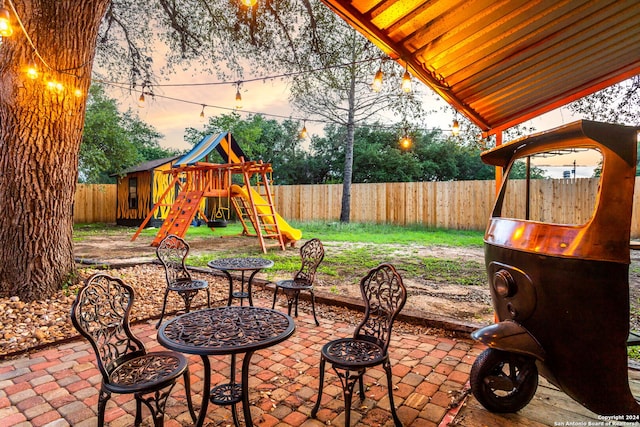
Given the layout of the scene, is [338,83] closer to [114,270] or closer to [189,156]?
[189,156]

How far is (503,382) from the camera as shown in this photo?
6.52 feet

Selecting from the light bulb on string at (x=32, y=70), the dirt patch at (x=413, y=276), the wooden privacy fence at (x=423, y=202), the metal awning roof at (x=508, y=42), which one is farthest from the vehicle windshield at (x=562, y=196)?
the light bulb on string at (x=32, y=70)

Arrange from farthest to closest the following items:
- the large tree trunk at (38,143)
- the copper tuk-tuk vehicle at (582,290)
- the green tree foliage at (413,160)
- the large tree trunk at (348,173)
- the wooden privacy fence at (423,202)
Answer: the green tree foliage at (413,160)
the large tree trunk at (348,173)
the wooden privacy fence at (423,202)
the large tree trunk at (38,143)
the copper tuk-tuk vehicle at (582,290)

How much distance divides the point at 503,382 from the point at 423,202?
476 inches

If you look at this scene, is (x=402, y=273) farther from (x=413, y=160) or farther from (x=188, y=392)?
(x=413, y=160)

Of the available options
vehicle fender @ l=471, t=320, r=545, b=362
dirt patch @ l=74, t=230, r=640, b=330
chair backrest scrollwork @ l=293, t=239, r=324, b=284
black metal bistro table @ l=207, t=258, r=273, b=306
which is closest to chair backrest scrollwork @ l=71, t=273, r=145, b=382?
black metal bistro table @ l=207, t=258, r=273, b=306

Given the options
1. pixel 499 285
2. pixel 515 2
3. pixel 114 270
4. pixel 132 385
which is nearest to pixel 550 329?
pixel 499 285

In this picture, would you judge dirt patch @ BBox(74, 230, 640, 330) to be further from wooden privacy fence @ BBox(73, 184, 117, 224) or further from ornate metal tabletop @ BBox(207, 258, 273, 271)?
wooden privacy fence @ BBox(73, 184, 117, 224)

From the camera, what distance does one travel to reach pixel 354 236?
1130cm

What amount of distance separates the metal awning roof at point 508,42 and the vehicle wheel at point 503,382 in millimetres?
2042

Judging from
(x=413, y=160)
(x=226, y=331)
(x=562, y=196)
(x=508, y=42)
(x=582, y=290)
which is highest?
(x=413, y=160)

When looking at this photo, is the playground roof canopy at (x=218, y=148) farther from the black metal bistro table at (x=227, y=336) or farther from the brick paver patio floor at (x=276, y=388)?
the black metal bistro table at (x=227, y=336)

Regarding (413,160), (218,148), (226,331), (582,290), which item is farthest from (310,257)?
(413,160)

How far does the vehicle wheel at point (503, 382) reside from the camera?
200 cm
